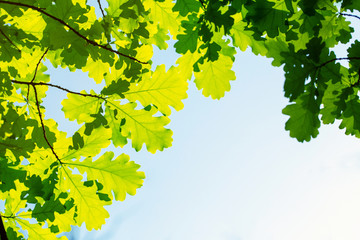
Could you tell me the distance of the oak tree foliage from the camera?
64.2 inches

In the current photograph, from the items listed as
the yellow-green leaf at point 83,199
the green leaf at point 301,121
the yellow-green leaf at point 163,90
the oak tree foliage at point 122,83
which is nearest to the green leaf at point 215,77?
the oak tree foliage at point 122,83

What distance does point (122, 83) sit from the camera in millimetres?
2055

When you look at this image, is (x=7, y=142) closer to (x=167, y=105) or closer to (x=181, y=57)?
(x=167, y=105)

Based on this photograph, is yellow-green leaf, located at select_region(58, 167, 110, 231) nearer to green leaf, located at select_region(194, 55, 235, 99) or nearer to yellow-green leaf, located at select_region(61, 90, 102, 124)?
yellow-green leaf, located at select_region(61, 90, 102, 124)

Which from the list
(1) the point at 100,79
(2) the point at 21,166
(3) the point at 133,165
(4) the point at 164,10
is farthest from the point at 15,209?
(4) the point at 164,10

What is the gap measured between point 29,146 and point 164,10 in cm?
150

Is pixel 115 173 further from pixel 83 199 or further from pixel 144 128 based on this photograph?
pixel 144 128

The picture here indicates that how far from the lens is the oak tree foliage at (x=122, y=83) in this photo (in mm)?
1631

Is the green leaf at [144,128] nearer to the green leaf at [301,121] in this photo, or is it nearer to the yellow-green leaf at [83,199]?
the yellow-green leaf at [83,199]

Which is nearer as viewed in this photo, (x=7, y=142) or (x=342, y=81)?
(x=342, y=81)

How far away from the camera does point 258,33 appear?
1.85 m

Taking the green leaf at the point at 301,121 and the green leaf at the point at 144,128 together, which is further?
the green leaf at the point at 144,128

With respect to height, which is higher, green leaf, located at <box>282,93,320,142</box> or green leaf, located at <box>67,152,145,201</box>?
green leaf, located at <box>282,93,320,142</box>

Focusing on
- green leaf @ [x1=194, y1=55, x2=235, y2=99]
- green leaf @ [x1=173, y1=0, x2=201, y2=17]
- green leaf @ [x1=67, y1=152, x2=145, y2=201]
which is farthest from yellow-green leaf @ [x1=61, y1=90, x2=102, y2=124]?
green leaf @ [x1=194, y1=55, x2=235, y2=99]
